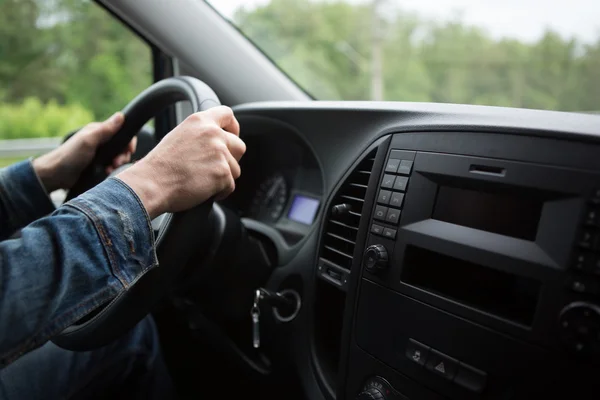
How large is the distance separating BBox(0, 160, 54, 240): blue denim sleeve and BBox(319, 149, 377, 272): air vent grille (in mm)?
733

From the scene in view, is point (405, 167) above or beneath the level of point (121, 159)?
above

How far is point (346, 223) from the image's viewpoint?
1177mm

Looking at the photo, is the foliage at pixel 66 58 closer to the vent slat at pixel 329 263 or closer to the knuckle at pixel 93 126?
the knuckle at pixel 93 126

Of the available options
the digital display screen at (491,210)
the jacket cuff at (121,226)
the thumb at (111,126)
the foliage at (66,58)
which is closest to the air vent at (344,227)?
the digital display screen at (491,210)

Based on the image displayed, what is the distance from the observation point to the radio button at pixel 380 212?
1031 mm

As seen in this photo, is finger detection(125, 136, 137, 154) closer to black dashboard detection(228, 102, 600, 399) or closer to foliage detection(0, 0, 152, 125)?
foliage detection(0, 0, 152, 125)

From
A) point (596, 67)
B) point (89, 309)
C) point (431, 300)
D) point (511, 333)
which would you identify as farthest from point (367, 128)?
point (596, 67)

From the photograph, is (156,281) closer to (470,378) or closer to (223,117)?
(223,117)

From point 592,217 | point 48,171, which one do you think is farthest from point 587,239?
point 48,171

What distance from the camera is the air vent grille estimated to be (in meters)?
1.14

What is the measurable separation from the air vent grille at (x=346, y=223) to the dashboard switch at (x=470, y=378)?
32 centimetres

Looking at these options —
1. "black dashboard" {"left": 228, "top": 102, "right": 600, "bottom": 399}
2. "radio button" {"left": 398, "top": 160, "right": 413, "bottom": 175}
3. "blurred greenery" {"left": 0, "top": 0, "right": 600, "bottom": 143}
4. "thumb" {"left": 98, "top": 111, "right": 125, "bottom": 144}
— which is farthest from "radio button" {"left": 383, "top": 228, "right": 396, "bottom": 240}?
"thumb" {"left": 98, "top": 111, "right": 125, "bottom": 144}

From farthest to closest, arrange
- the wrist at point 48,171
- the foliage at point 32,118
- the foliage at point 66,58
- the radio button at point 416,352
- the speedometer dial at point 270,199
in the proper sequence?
the foliage at point 32,118
the foliage at point 66,58
the speedometer dial at point 270,199
the wrist at point 48,171
the radio button at point 416,352

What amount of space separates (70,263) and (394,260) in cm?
55
